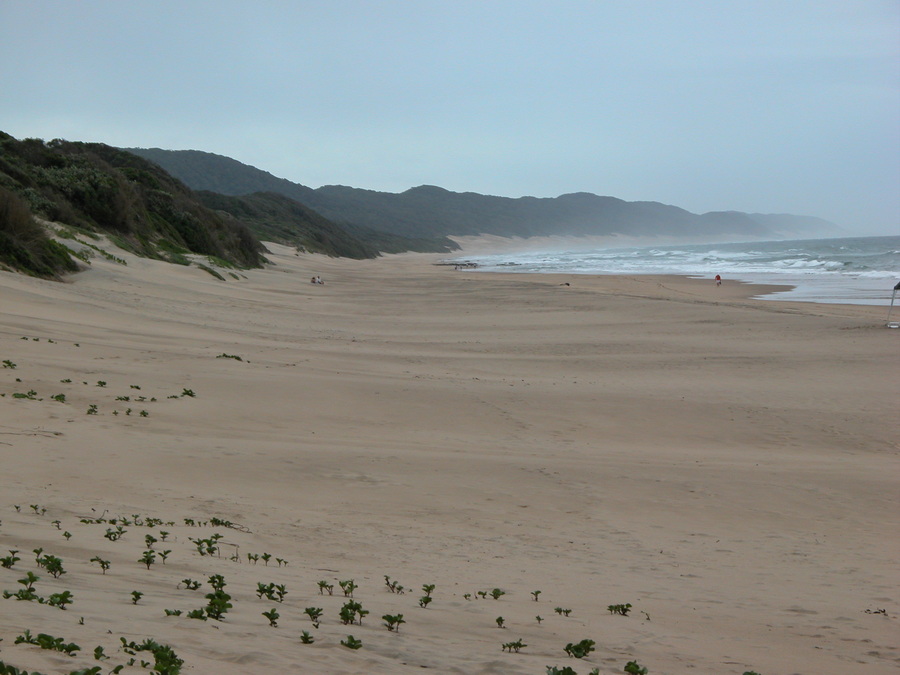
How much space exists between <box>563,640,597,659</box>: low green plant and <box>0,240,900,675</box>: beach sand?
0.11 m

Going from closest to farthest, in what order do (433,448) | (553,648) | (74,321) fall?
(553,648)
(433,448)
(74,321)

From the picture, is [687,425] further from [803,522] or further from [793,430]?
[803,522]

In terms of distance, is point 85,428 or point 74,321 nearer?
point 85,428

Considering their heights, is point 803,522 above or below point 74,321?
below

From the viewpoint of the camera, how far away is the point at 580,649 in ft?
12.8

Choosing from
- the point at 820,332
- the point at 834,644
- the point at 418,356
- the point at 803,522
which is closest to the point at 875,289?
the point at 820,332

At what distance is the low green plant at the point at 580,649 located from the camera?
387 cm

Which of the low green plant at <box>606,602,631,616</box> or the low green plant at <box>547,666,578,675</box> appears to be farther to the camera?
the low green plant at <box>606,602,631,616</box>

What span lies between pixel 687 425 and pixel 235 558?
6909 mm

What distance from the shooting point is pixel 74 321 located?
42.6 feet

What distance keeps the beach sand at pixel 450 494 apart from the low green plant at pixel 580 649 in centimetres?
11

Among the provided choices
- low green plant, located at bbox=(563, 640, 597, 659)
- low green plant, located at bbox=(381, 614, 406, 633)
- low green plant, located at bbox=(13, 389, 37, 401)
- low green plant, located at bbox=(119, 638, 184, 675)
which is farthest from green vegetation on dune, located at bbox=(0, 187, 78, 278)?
low green plant, located at bbox=(563, 640, 597, 659)

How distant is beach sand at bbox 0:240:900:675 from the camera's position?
3.98m

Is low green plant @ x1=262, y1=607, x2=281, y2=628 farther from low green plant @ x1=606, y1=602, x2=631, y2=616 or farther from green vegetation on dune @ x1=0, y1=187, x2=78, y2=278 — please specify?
green vegetation on dune @ x1=0, y1=187, x2=78, y2=278
